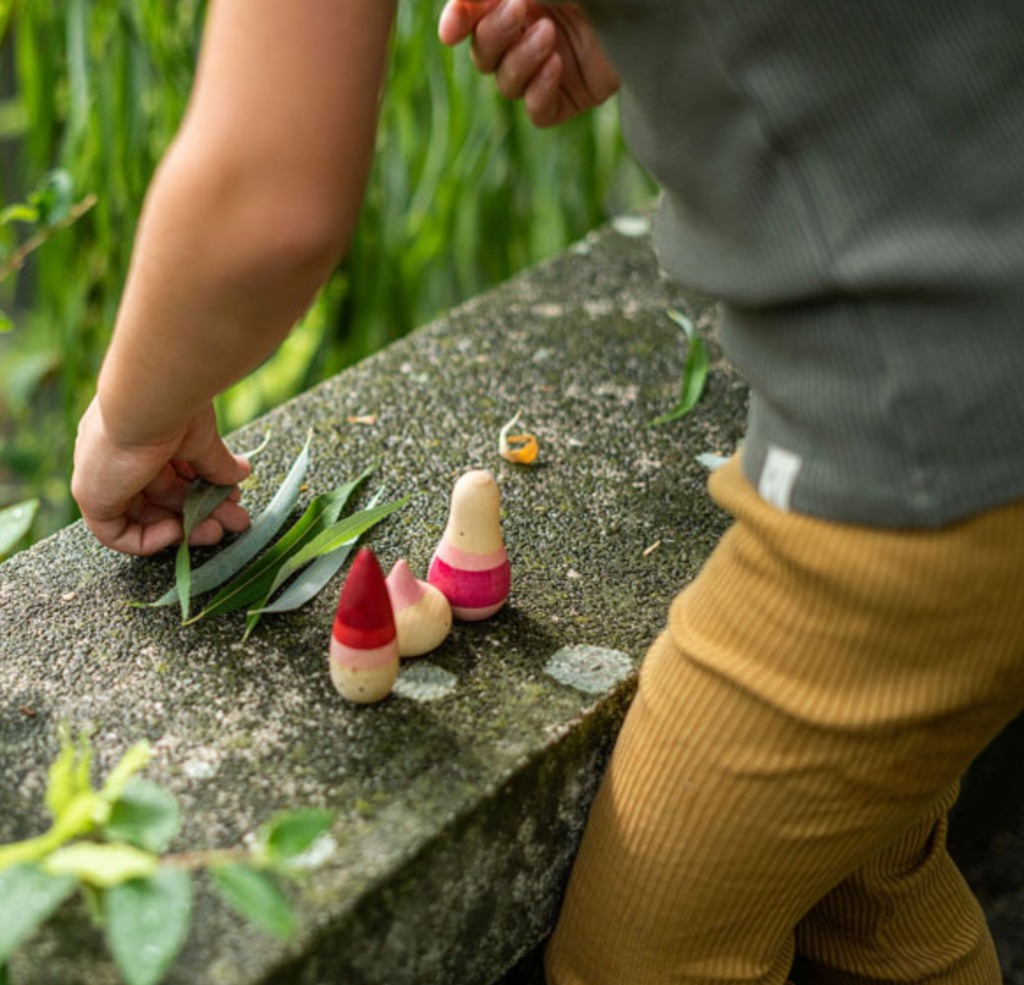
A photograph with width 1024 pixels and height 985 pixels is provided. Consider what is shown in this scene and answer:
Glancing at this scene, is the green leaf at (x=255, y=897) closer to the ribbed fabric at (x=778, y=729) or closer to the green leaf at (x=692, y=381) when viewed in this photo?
the ribbed fabric at (x=778, y=729)

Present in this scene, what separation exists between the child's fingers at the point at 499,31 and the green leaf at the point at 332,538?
40 cm

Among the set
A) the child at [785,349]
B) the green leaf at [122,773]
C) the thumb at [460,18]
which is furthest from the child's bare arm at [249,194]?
the thumb at [460,18]

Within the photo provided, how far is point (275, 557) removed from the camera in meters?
1.08

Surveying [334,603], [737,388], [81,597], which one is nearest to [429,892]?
[334,603]

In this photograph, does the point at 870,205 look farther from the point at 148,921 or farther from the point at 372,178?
the point at 372,178

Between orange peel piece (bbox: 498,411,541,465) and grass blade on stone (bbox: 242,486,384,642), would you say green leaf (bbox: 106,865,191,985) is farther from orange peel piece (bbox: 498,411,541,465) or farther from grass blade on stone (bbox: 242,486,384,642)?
orange peel piece (bbox: 498,411,541,465)

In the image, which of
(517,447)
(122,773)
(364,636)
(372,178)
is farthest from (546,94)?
(372,178)

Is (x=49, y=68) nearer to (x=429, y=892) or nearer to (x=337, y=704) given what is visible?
(x=337, y=704)

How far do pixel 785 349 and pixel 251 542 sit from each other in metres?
0.51

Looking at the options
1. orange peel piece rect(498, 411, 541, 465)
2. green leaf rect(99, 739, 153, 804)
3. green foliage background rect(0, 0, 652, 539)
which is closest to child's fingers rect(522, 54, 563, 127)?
orange peel piece rect(498, 411, 541, 465)

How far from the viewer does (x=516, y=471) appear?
4.02 feet

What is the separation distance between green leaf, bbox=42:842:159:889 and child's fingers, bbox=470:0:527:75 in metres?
0.74

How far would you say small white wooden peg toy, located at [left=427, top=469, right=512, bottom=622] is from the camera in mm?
988

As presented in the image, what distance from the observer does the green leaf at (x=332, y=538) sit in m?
1.06
